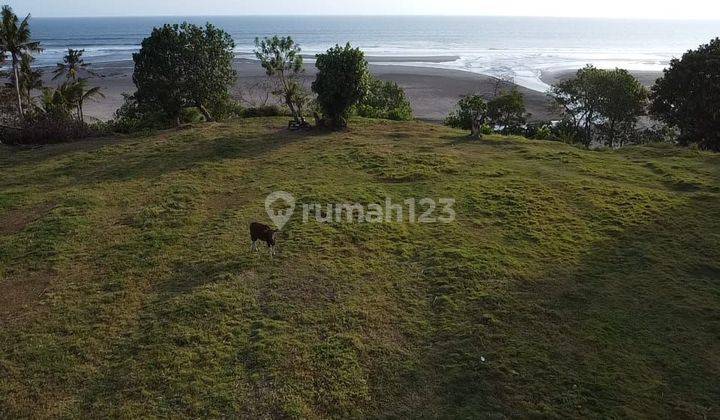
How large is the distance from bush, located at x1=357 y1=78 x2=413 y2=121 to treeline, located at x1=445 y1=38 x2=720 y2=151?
11.8 ft

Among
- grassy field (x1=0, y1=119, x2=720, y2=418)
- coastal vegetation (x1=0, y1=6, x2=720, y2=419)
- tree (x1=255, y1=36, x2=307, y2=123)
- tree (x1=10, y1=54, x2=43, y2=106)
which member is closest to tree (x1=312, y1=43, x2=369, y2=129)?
tree (x1=255, y1=36, x2=307, y2=123)

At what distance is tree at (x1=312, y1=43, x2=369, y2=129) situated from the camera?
2738 centimetres

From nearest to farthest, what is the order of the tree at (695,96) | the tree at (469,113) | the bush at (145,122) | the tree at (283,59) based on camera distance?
1. the tree at (695,96)
2. the tree at (283,59)
3. the bush at (145,122)
4. the tree at (469,113)

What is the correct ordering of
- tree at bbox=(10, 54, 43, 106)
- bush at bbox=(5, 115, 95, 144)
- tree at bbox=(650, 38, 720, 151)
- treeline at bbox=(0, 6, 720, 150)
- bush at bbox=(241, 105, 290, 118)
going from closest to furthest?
bush at bbox=(5, 115, 95, 144) < treeline at bbox=(0, 6, 720, 150) < tree at bbox=(650, 38, 720, 151) < bush at bbox=(241, 105, 290, 118) < tree at bbox=(10, 54, 43, 106)

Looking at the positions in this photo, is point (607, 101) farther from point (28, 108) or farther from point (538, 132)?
point (28, 108)

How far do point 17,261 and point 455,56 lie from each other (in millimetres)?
101699

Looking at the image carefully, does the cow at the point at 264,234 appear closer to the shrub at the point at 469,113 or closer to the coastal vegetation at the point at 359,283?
the coastal vegetation at the point at 359,283

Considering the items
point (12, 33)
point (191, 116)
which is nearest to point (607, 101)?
point (191, 116)

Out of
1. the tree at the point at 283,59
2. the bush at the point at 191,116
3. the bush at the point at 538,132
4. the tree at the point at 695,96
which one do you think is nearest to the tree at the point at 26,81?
the bush at the point at 191,116

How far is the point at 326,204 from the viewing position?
17.6 m

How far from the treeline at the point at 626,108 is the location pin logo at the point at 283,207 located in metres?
13.2

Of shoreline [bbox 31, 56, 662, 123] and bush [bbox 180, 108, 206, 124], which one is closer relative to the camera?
bush [bbox 180, 108, 206, 124]

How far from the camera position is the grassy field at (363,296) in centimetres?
909

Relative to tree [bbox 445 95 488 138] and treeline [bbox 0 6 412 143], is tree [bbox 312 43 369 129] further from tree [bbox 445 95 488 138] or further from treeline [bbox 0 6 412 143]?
tree [bbox 445 95 488 138]
